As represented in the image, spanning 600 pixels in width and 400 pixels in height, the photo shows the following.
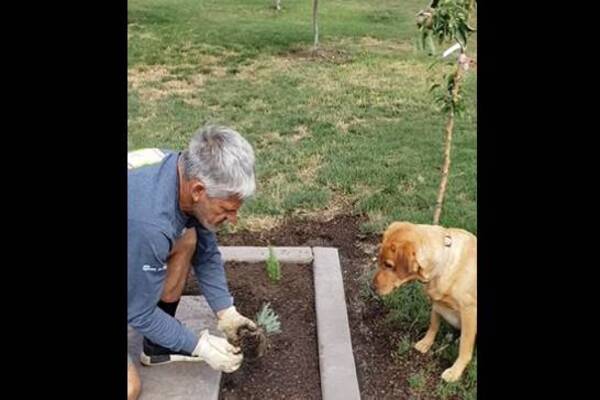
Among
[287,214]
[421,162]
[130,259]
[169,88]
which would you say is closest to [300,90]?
[169,88]

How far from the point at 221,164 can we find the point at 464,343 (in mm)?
1392

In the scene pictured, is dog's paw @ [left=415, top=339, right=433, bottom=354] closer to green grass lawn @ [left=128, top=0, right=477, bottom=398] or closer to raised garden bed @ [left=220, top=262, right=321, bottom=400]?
green grass lawn @ [left=128, top=0, right=477, bottom=398]

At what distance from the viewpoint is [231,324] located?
3.26 metres

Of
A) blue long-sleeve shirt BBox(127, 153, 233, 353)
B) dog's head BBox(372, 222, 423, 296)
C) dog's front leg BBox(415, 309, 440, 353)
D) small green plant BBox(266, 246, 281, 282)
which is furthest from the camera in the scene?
small green plant BBox(266, 246, 281, 282)

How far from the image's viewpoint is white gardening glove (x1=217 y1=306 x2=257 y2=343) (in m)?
3.26

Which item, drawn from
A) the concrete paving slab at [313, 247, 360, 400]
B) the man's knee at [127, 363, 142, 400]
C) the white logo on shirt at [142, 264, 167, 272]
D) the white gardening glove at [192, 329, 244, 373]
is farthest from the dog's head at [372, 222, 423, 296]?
the man's knee at [127, 363, 142, 400]

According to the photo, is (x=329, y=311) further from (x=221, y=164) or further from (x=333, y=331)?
(x=221, y=164)

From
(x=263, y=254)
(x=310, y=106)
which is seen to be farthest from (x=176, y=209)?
(x=310, y=106)

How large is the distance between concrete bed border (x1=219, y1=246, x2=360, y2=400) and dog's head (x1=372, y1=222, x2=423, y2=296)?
407 millimetres

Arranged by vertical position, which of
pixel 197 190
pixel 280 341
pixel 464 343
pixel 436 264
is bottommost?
pixel 280 341

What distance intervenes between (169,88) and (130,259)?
575 centimetres

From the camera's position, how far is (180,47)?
9.80 m

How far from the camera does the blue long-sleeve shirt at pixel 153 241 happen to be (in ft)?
8.56

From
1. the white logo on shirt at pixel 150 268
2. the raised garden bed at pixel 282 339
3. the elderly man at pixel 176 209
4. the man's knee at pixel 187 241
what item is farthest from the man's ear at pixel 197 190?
the raised garden bed at pixel 282 339
